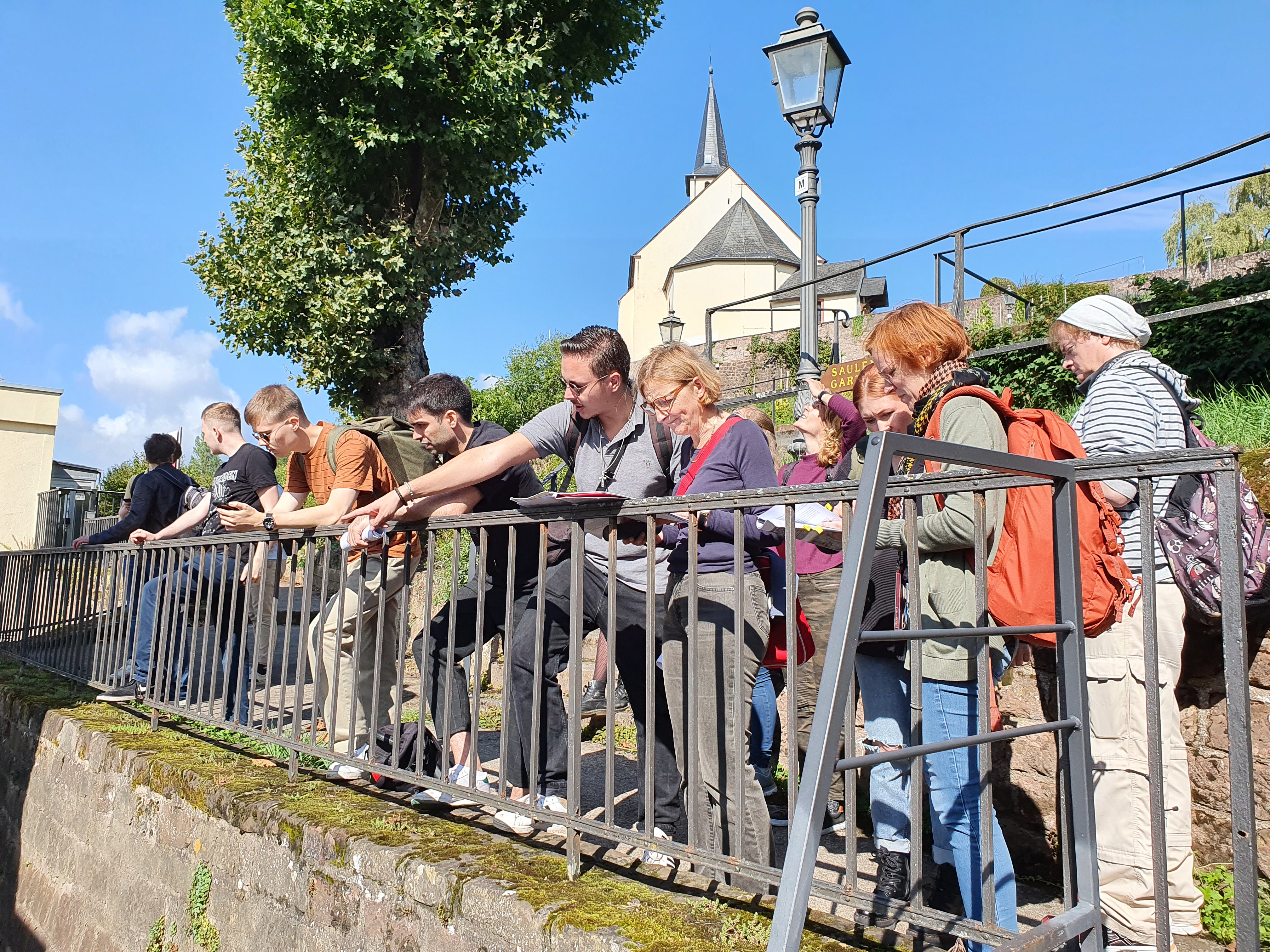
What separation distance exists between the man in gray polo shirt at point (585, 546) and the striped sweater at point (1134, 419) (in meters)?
1.40

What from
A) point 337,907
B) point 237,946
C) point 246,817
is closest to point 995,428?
point 337,907

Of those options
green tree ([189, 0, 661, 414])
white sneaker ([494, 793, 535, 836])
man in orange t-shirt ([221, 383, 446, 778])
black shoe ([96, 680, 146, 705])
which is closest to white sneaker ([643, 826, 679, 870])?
white sneaker ([494, 793, 535, 836])

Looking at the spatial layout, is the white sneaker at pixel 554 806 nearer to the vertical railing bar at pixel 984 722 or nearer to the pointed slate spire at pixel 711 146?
the vertical railing bar at pixel 984 722

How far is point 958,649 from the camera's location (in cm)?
228

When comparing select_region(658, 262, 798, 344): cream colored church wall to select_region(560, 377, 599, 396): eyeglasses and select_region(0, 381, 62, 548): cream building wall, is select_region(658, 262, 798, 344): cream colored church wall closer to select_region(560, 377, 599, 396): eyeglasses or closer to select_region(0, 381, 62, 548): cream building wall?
select_region(0, 381, 62, 548): cream building wall

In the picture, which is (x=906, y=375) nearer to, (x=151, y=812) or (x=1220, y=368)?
(x=151, y=812)

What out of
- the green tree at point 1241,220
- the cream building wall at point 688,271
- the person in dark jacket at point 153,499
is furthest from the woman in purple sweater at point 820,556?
the cream building wall at point 688,271

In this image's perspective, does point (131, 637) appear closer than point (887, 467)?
No

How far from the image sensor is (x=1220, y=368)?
319 inches

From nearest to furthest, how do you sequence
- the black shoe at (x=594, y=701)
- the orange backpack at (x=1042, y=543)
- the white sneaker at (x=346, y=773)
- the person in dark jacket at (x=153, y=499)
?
the orange backpack at (x=1042, y=543), the white sneaker at (x=346, y=773), the black shoe at (x=594, y=701), the person in dark jacket at (x=153, y=499)

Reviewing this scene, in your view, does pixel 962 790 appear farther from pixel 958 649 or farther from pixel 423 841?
pixel 423 841

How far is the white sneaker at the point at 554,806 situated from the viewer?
9.90ft

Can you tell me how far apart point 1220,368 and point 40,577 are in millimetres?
10009

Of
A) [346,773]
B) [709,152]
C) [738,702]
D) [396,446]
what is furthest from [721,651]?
[709,152]
